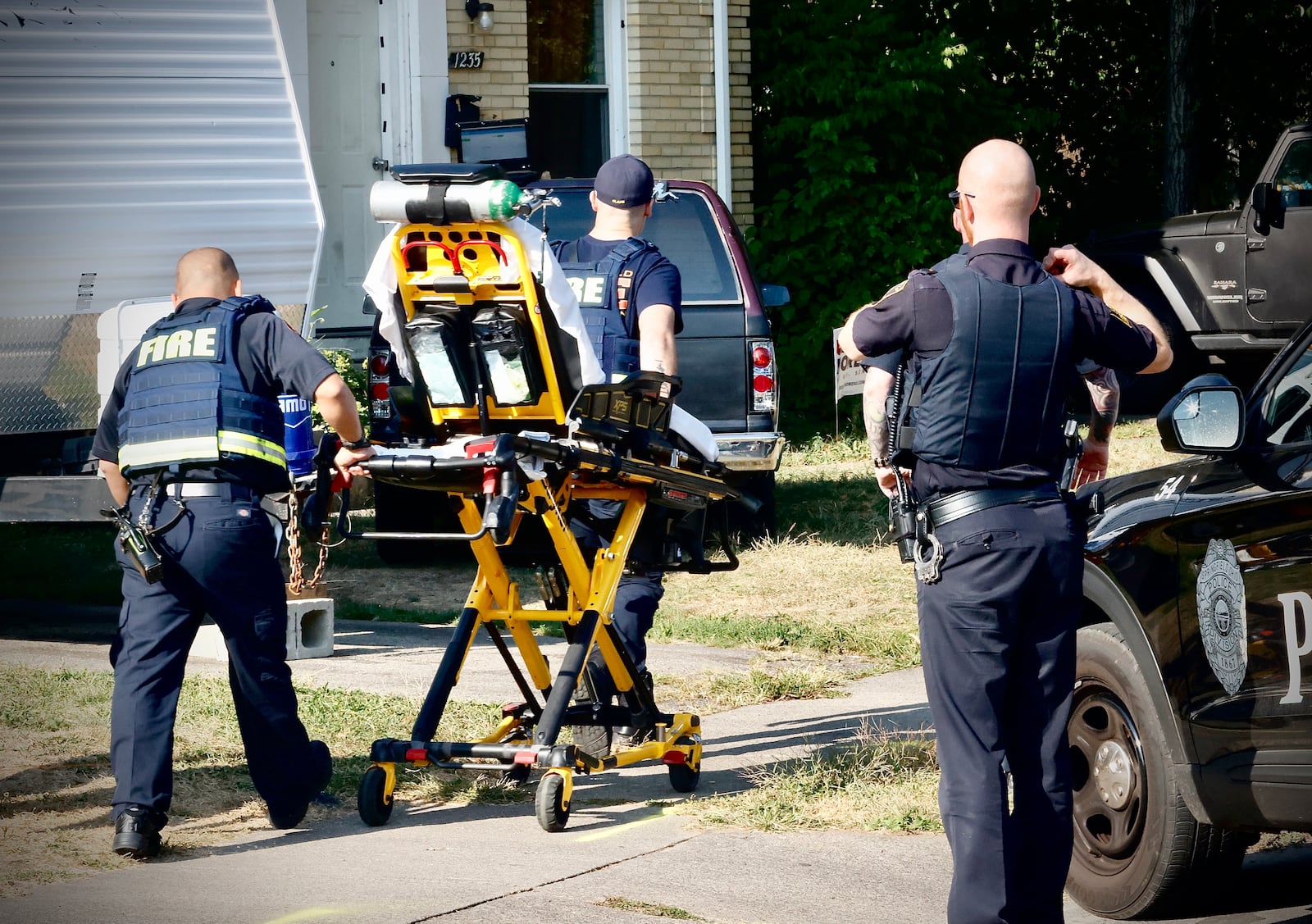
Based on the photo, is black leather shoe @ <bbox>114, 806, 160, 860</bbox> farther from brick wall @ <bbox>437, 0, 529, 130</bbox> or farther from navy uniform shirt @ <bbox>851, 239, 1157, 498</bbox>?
brick wall @ <bbox>437, 0, 529, 130</bbox>

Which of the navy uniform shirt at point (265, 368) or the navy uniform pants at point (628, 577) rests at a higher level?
the navy uniform shirt at point (265, 368)

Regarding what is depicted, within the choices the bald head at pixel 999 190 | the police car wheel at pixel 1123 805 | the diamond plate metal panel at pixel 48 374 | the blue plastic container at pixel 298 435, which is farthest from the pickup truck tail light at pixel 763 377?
the bald head at pixel 999 190

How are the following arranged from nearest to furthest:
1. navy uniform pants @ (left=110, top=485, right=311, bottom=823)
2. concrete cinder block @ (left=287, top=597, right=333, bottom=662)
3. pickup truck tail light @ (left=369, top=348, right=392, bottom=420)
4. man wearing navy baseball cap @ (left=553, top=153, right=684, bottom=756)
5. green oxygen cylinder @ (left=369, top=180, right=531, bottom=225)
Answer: green oxygen cylinder @ (left=369, top=180, right=531, bottom=225)
navy uniform pants @ (left=110, top=485, right=311, bottom=823)
man wearing navy baseball cap @ (left=553, top=153, right=684, bottom=756)
concrete cinder block @ (left=287, top=597, right=333, bottom=662)
pickup truck tail light @ (left=369, top=348, right=392, bottom=420)

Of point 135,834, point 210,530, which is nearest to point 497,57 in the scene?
point 210,530

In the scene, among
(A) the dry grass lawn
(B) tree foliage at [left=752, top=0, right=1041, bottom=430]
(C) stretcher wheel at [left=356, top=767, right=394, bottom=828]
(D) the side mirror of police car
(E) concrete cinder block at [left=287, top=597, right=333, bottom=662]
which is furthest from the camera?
(B) tree foliage at [left=752, top=0, right=1041, bottom=430]

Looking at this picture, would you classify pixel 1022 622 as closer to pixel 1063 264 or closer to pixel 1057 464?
pixel 1057 464

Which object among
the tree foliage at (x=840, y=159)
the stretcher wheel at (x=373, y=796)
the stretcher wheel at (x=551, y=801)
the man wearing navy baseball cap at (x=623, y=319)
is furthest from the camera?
the tree foliage at (x=840, y=159)

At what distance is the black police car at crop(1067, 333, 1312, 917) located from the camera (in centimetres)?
400

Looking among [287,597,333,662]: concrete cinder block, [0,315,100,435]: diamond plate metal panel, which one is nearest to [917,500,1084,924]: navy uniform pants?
[287,597,333,662]: concrete cinder block

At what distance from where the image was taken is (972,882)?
3807 mm

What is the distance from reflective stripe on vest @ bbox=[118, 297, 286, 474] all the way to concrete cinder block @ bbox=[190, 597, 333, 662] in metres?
2.75

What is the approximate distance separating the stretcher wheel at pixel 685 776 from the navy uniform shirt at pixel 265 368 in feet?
5.35

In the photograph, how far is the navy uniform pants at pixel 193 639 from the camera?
5047 mm

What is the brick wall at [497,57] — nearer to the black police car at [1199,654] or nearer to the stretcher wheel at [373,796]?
the stretcher wheel at [373,796]
